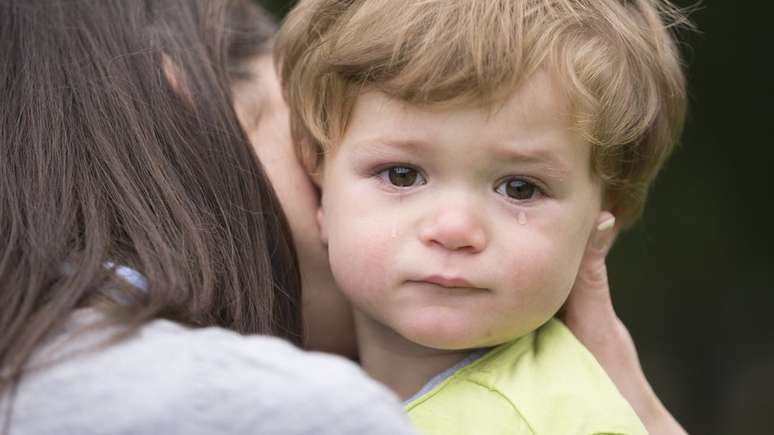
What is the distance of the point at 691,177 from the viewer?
18.7ft

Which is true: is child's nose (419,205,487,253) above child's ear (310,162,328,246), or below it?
above

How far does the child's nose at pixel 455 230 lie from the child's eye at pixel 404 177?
8cm

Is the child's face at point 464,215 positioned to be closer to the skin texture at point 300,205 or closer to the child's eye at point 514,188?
the child's eye at point 514,188

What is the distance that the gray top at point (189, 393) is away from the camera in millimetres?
1379

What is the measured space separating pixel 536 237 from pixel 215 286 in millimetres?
508

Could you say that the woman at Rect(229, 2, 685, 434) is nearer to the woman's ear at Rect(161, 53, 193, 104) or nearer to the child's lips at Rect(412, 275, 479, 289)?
the woman's ear at Rect(161, 53, 193, 104)

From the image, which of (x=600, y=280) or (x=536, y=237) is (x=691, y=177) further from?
(x=536, y=237)

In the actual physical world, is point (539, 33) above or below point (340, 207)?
above

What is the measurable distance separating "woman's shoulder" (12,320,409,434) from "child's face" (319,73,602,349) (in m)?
0.37

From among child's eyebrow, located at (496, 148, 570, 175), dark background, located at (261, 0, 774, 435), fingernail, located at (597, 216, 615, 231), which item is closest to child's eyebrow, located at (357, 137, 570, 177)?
child's eyebrow, located at (496, 148, 570, 175)

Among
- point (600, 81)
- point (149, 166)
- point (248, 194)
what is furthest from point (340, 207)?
point (600, 81)

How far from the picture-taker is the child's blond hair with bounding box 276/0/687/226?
1747 millimetres

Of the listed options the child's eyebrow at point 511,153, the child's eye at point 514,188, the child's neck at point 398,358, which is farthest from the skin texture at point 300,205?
the child's eye at point 514,188

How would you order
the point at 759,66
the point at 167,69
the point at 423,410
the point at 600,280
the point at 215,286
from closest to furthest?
the point at 215,286
the point at 423,410
the point at 167,69
the point at 600,280
the point at 759,66
